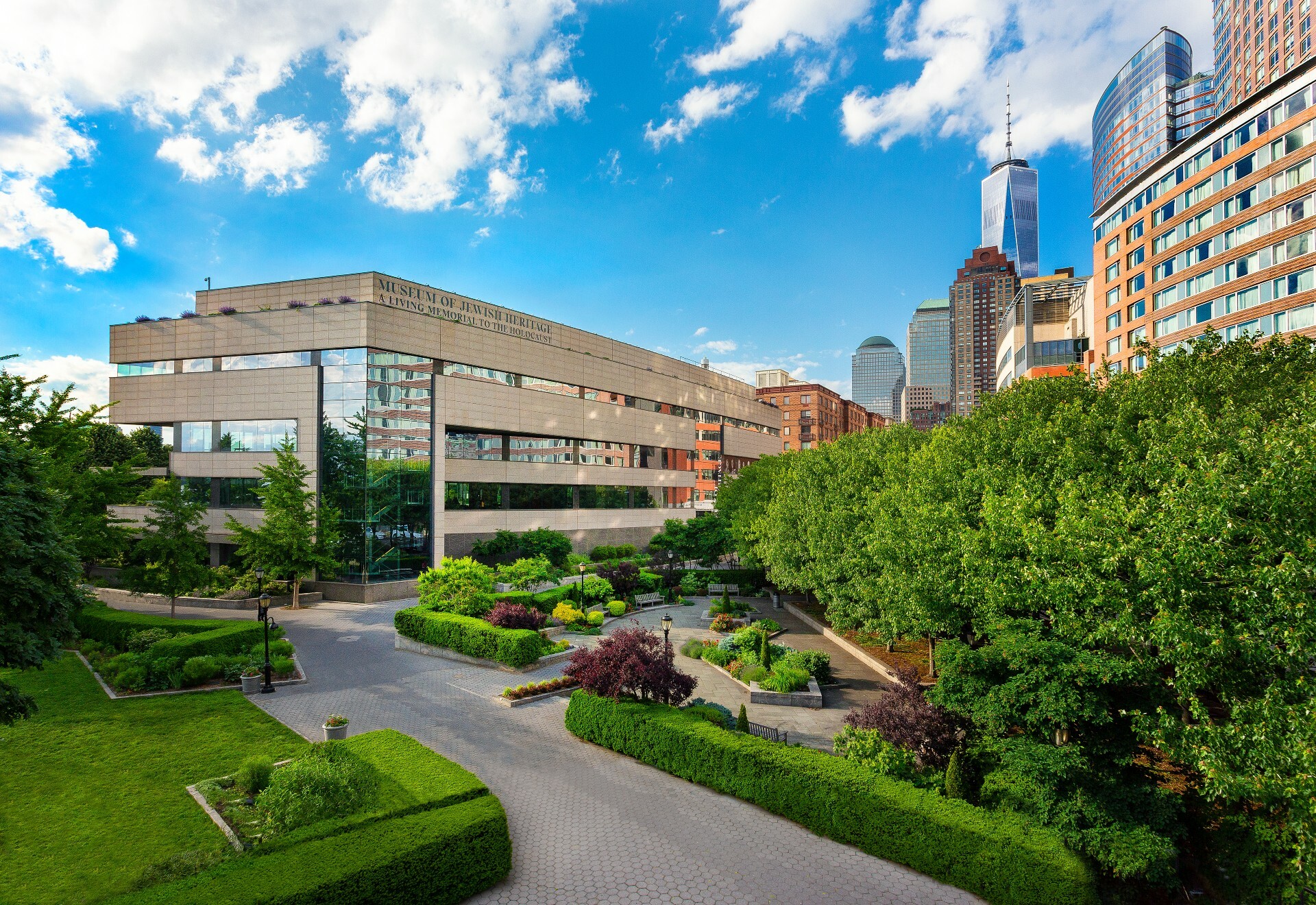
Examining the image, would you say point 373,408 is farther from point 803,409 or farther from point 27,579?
point 803,409

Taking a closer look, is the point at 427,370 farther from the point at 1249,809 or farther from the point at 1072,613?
the point at 1249,809

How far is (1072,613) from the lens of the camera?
1178 cm

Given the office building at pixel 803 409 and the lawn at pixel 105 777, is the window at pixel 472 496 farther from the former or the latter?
the office building at pixel 803 409

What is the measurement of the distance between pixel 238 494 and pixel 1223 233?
70222 mm

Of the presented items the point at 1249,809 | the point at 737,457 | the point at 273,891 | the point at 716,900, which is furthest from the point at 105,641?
the point at 737,457

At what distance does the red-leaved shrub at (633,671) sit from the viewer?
1666cm

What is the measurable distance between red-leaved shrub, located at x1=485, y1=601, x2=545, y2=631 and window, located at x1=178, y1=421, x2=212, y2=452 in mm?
28033

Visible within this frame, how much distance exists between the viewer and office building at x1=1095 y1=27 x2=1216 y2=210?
4742 inches

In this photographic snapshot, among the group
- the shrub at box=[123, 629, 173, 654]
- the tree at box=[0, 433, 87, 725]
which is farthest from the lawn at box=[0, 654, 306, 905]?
the tree at box=[0, 433, 87, 725]

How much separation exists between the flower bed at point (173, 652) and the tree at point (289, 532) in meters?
7.05

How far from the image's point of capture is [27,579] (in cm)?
1033

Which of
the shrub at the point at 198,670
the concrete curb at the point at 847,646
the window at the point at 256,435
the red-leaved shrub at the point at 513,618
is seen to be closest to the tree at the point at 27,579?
the shrub at the point at 198,670

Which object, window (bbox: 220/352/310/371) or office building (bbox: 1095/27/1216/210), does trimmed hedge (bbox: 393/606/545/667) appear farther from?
office building (bbox: 1095/27/1216/210)

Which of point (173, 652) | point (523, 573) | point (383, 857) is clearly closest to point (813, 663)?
point (383, 857)
